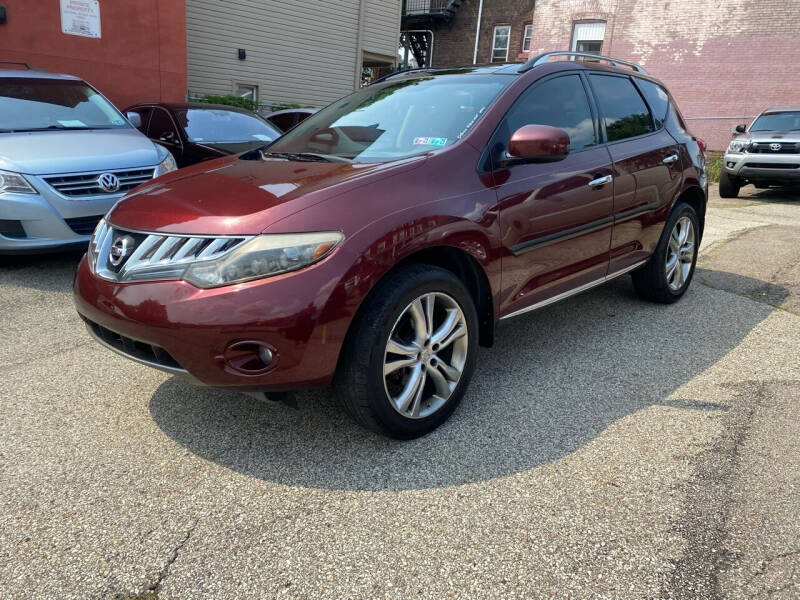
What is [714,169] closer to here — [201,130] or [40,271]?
[201,130]

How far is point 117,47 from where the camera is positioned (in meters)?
11.1

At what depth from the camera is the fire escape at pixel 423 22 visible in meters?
27.3

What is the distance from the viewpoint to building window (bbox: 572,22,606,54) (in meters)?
21.5

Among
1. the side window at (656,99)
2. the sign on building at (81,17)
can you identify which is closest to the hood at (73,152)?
the side window at (656,99)

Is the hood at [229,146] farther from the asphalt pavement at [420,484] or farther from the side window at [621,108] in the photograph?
the side window at [621,108]

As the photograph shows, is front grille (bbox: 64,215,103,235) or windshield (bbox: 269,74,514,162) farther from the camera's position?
front grille (bbox: 64,215,103,235)

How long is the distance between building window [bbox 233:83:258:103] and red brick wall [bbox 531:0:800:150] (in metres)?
11.9

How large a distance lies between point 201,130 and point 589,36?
17.6 metres

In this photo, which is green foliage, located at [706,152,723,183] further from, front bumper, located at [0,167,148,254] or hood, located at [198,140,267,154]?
front bumper, located at [0,167,148,254]

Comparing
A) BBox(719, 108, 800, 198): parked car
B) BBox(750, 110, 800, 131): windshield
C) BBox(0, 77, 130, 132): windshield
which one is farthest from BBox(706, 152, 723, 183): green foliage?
BBox(0, 77, 130, 132): windshield

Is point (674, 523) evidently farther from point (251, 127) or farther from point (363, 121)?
point (251, 127)

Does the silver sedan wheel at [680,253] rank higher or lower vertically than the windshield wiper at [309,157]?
lower

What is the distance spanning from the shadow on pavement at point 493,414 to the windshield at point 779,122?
1057cm

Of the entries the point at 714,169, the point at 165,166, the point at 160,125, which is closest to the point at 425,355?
the point at 165,166
